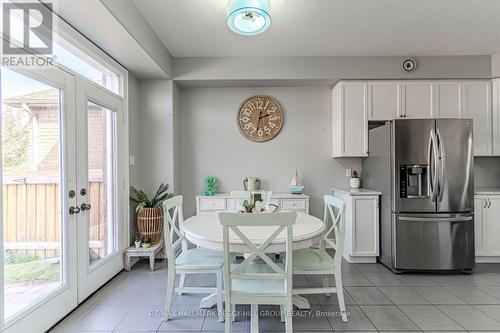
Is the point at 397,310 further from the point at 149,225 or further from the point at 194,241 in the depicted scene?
the point at 149,225

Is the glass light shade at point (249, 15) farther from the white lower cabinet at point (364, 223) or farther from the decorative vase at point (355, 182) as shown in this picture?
the decorative vase at point (355, 182)

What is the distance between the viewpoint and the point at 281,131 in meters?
3.86

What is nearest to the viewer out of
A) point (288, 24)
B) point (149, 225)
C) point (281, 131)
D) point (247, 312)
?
point (247, 312)

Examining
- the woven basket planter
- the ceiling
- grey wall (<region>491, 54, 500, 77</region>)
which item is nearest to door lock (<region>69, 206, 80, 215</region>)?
the woven basket planter

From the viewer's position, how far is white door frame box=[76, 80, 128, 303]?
2.32 m

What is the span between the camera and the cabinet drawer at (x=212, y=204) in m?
3.51

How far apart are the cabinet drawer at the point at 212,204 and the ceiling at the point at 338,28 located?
1.89 m

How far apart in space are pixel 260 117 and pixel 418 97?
2106 mm

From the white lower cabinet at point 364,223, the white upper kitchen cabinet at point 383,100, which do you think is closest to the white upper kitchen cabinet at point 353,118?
the white upper kitchen cabinet at point 383,100

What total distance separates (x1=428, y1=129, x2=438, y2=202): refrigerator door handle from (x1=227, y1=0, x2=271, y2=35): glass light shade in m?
2.22

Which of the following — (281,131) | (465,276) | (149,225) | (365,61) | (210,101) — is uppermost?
(365,61)

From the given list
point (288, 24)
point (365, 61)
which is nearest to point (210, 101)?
point (288, 24)

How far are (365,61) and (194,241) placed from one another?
314 cm

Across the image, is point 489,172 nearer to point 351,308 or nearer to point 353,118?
point 353,118
